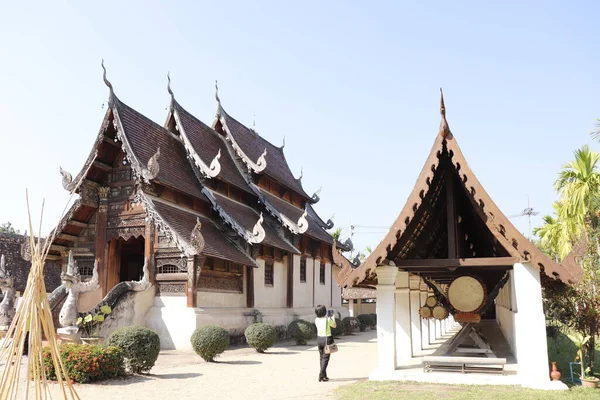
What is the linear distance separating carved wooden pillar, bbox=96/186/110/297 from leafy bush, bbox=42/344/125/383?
7.52 metres

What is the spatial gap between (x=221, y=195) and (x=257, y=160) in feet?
10.6

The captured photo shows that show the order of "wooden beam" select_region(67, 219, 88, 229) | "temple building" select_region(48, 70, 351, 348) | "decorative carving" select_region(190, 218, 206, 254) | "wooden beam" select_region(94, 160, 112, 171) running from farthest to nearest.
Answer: "wooden beam" select_region(67, 219, 88, 229), "wooden beam" select_region(94, 160, 112, 171), "temple building" select_region(48, 70, 351, 348), "decorative carving" select_region(190, 218, 206, 254)

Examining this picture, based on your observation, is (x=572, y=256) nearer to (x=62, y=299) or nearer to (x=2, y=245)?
(x=62, y=299)

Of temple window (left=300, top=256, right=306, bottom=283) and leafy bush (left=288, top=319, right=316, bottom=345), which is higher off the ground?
temple window (left=300, top=256, right=306, bottom=283)

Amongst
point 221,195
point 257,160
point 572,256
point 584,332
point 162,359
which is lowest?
point 162,359

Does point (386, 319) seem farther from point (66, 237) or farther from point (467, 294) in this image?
point (66, 237)

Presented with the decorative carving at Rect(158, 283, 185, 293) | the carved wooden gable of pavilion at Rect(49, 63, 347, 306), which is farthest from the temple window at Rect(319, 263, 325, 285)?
the decorative carving at Rect(158, 283, 185, 293)

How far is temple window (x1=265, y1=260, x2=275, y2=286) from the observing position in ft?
67.8

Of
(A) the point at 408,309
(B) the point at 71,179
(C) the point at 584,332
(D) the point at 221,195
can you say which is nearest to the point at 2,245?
(B) the point at 71,179

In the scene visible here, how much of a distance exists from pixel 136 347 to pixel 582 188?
1881cm

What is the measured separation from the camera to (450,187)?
360 inches

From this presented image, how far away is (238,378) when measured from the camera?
10695 millimetres

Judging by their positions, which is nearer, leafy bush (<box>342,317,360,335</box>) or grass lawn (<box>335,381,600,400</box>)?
grass lawn (<box>335,381,600,400</box>)

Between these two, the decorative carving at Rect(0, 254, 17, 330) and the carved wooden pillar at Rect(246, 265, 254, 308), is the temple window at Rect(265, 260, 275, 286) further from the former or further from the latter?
the decorative carving at Rect(0, 254, 17, 330)
